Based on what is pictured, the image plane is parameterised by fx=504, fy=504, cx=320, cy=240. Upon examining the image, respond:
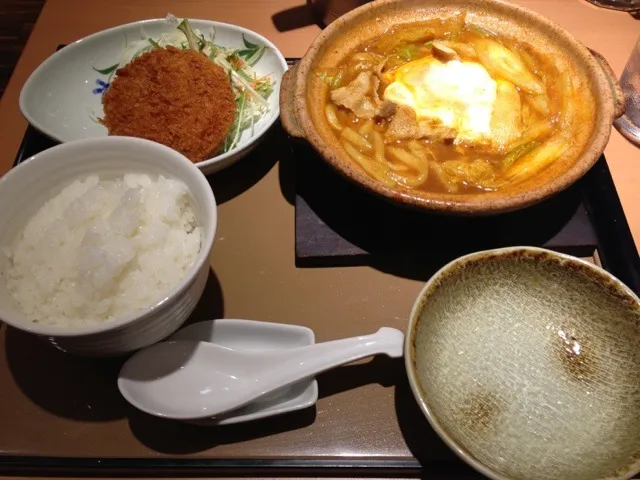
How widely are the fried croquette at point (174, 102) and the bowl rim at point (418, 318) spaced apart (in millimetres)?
1001

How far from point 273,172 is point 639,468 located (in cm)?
147

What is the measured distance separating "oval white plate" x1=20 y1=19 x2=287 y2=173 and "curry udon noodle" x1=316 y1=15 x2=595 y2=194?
40 cm

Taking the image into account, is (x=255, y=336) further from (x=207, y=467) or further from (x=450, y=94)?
(x=450, y=94)

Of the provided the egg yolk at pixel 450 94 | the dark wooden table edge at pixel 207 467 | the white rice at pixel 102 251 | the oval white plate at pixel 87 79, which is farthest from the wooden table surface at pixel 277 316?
the egg yolk at pixel 450 94

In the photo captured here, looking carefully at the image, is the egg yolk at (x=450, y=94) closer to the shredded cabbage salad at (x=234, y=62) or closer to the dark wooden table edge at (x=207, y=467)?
the shredded cabbage salad at (x=234, y=62)

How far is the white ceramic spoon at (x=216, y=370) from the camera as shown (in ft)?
4.36

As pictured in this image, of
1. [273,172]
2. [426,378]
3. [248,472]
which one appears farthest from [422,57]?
[248,472]

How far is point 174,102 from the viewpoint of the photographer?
1.97 m

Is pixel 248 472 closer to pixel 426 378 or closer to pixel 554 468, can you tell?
pixel 426 378

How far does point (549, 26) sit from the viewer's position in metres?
2.03

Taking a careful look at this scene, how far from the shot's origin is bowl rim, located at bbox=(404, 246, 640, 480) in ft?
3.69

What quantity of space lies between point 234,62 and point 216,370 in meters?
1.45

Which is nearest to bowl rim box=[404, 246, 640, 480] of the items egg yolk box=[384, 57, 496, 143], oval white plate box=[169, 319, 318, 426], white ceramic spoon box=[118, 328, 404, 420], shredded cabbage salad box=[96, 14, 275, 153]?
white ceramic spoon box=[118, 328, 404, 420]

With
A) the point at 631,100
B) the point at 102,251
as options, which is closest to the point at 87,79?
the point at 102,251
